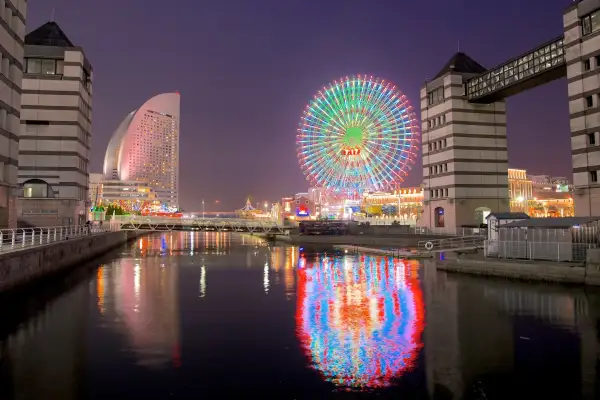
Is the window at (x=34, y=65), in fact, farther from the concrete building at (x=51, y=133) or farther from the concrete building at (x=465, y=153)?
the concrete building at (x=465, y=153)

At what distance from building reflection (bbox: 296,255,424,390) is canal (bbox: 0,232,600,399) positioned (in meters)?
0.09

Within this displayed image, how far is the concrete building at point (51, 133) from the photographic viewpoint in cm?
7206

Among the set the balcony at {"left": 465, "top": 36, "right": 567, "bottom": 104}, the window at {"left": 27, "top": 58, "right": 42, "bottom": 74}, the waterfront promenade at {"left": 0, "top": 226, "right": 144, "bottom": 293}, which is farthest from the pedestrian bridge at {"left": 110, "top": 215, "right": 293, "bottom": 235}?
the balcony at {"left": 465, "top": 36, "right": 567, "bottom": 104}

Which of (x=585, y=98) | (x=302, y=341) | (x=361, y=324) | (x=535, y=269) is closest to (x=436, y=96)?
(x=585, y=98)

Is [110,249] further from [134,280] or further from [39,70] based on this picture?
[134,280]

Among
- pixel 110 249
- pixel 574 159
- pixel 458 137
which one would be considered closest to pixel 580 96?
pixel 574 159

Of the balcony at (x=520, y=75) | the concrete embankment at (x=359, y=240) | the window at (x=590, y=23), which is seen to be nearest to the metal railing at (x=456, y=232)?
the concrete embankment at (x=359, y=240)

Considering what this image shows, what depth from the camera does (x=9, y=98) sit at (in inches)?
1836

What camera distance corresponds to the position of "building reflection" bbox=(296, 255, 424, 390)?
16.2m

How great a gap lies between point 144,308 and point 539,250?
29.4 m

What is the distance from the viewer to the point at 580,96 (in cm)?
5634

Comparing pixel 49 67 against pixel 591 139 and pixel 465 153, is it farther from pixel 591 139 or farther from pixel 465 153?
pixel 591 139

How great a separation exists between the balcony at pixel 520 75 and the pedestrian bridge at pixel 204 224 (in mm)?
49280

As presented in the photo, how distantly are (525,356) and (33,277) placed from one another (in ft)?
105
